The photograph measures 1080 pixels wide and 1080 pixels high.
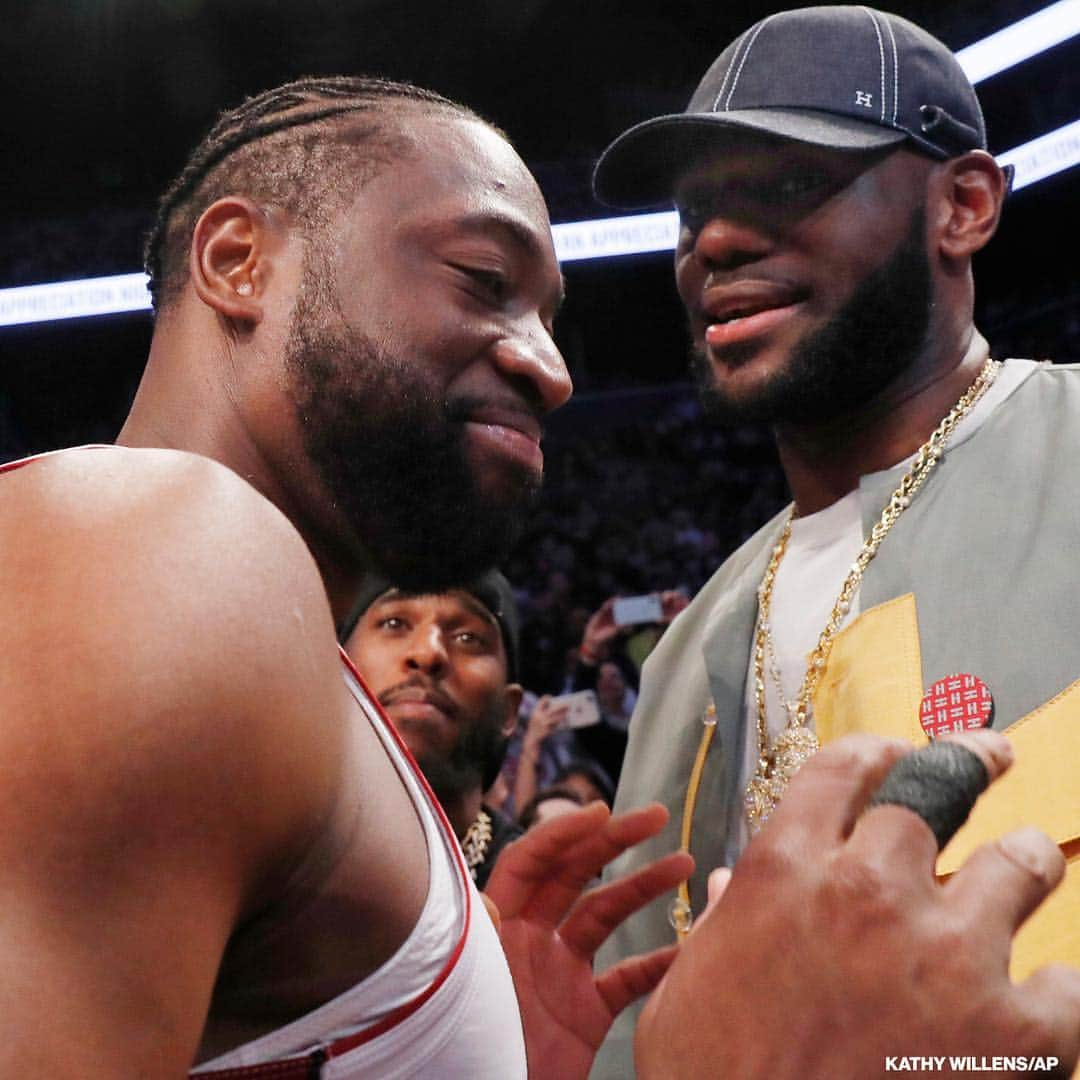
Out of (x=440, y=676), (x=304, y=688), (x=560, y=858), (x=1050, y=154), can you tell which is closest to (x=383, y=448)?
(x=304, y=688)

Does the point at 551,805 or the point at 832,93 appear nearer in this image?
the point at 832,93

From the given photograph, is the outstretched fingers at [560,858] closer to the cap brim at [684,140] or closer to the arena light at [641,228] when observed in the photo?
the cap brim at [684,140]

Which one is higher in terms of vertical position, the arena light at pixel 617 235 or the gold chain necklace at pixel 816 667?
the gold chain necklace at pixel 816 667

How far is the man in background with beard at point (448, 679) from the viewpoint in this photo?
2.50m

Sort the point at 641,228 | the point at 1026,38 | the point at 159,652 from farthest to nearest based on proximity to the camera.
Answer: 1. the point at 641,228
2. the point at 1026,38
3. the point at 159,652

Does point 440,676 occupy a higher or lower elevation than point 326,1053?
lower

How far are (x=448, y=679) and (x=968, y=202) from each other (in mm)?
1385

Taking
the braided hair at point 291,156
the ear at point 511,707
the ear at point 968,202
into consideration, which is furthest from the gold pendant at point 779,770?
the ear at point 511,707

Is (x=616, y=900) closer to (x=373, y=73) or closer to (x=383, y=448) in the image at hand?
(x=383, y=448)

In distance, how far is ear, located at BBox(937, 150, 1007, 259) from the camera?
5.60 feet

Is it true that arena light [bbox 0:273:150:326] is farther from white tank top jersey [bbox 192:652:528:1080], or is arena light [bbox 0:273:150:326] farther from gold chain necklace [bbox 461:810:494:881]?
white tank top jersey [bbox 192:652:528:1080]

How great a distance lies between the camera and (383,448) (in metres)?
1.15

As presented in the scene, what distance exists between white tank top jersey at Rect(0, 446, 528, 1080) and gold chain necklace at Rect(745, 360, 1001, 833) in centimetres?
65

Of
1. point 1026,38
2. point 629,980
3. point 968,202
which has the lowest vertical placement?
point 1026,38
